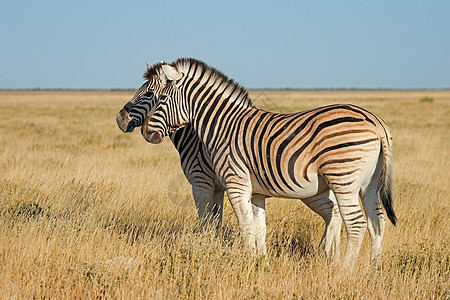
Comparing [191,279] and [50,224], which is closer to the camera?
[191,279]

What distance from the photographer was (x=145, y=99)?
5703 mm

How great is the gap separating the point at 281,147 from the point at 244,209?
2.39ft

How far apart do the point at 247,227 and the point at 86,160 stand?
7.89 m

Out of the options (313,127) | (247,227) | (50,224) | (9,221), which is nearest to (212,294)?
(247,227)

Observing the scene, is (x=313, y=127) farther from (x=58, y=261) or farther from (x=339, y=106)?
(x=58, y=261)

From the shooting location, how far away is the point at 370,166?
4.19 metres

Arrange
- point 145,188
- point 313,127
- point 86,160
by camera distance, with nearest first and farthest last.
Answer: point 313,127
point 145,188
point 86,160

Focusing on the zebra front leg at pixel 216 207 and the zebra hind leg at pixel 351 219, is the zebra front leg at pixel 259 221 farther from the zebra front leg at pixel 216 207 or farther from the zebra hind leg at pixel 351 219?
the zebra hind leg at pixel 351 219

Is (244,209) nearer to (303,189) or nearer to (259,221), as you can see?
(259,221)

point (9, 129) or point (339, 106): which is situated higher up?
point (339, 106)

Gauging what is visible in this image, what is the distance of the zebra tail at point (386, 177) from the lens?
4.32 metres

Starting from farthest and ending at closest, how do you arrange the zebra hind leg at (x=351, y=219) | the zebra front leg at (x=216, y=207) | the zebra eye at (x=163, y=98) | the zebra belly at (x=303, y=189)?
the zebra front leg at (x=216, y=207), the zebra eye at (x=163, y=98), the zebra belly at (x=303, y=189), the zebra hind leg at (x=351, y=219)

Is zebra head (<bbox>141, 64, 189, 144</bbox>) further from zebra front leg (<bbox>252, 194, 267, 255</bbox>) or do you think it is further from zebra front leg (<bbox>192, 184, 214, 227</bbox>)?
zebra front leg (<bbox>252, 194, 267, 255</bbox>)

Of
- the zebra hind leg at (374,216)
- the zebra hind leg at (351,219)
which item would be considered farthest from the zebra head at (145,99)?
the zebra hind leg at (374,216)
